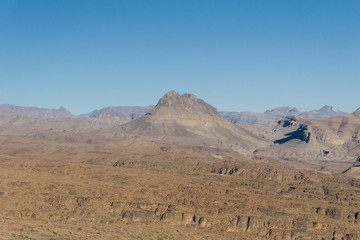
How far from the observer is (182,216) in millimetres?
75438

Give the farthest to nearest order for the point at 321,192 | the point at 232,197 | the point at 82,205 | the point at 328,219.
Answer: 1. the point at 321,192
2. the point at 232,197
3. the point at 328,219
4. the point at 82,205

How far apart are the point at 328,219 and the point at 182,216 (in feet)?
103

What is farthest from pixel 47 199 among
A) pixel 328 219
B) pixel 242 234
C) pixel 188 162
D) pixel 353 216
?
pixel 188 162

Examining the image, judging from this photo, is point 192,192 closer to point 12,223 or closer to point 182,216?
point 182,216

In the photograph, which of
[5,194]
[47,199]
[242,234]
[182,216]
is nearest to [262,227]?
[242,234]

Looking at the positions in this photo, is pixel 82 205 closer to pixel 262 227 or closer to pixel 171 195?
pixel 171 195

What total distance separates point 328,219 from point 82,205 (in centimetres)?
5018

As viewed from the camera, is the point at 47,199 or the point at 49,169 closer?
the point at 47,199

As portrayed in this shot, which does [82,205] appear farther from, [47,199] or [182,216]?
[182,216]

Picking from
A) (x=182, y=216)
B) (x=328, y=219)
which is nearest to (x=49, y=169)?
(x=182, y=216)

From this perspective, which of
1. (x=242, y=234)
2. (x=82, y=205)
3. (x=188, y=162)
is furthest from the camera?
(x=188, y=162)

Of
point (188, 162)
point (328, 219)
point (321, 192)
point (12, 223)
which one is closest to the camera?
point (12, 223)

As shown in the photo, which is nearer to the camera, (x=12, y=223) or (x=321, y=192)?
(x=12, y=223)

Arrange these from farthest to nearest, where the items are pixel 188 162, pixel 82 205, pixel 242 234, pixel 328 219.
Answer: pixel 188 162 < pixel 328 219 < pixel 82 205 < pixel 242 234
